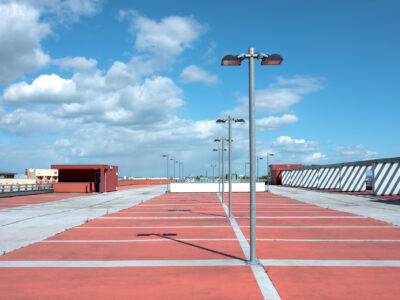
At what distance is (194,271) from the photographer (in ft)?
26.5

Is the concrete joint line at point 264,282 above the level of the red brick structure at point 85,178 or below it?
below

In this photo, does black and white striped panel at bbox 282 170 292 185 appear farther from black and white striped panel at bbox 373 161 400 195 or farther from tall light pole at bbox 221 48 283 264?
tall light pole at bbox 221 48 283 264

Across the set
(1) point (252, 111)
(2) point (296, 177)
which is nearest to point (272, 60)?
(1) point (252, 111)

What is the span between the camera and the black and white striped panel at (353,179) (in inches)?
1951

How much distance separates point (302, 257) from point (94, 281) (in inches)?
204

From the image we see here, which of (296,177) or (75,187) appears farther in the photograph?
(296,177)

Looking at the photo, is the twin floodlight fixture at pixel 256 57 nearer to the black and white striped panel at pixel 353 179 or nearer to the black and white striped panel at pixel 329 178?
the black and white striped panel at pixel 353 179

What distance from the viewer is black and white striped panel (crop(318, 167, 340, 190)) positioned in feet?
187

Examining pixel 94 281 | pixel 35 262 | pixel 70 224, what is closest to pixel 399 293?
pixel 94 281

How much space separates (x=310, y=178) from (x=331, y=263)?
6266cm

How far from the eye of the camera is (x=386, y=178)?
133ft

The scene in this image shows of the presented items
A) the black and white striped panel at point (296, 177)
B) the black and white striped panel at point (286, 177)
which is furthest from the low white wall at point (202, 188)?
the black and white striped panel at point (286, 177)

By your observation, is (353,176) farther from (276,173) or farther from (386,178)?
(276,173)

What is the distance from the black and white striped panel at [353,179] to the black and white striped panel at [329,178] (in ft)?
A: 12.3
